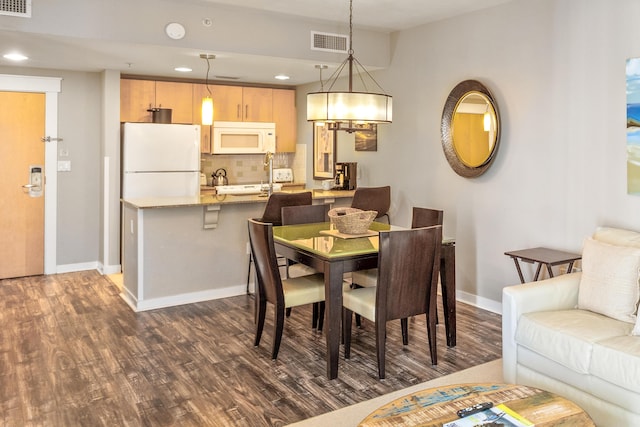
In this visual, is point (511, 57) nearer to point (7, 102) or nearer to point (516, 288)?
point (516, 288)

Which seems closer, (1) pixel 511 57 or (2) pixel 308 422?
(2) pixel 308 422

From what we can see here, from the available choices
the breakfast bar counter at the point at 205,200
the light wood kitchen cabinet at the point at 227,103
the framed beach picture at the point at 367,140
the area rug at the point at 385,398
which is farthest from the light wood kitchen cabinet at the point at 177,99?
the area rug at the point at 385,398

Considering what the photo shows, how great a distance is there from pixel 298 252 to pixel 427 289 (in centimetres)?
85

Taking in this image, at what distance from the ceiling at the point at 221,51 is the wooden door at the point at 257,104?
1098mm

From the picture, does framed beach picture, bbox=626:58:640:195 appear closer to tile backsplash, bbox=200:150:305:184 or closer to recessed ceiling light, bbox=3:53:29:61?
tile backsplash, bbox=200:150:305:184

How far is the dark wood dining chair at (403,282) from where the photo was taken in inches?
122

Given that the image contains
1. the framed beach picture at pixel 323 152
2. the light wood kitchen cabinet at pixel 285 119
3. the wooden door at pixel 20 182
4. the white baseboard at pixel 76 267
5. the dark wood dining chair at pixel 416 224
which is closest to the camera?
the dark wood dining chair at pixel 416 224

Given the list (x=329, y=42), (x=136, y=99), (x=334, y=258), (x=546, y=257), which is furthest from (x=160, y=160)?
(x=546, y=257)

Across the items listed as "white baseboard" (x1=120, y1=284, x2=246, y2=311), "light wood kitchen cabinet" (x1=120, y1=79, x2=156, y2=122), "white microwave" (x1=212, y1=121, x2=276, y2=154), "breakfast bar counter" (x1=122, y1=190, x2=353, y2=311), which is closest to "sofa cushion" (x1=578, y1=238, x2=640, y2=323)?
"breakfast bar counter" (x1=122, y1=190, x2=353, y2=311)

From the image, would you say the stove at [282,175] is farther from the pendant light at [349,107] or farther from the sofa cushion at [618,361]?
the sofa cushion at [618,361]

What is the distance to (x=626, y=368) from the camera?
2357 millimetres

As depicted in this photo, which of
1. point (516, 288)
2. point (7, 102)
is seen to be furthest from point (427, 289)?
point (7, 102)

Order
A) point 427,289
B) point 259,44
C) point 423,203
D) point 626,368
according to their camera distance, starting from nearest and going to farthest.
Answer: point 626,368, point 427,289, point 259,44, point 423,203

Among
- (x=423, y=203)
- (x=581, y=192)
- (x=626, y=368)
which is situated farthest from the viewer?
(x=423, y=203)
